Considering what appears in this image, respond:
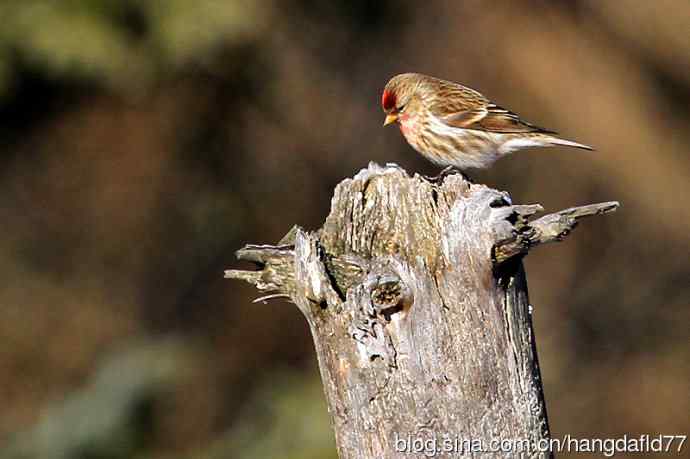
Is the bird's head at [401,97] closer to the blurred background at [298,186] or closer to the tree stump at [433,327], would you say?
the tree stump at [433,327]

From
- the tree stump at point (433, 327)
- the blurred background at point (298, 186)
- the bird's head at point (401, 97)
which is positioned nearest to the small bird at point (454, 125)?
the bird's head at point (401, 97)

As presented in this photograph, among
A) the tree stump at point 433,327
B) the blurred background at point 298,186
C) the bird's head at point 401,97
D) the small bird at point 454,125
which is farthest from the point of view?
the blurred background at point 298,186

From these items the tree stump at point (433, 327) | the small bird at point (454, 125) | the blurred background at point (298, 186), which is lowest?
the tree stump at point (433, 327)

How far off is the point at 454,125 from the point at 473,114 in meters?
0.13

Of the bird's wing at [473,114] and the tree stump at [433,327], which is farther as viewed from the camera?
the bird's wing at [473,114]

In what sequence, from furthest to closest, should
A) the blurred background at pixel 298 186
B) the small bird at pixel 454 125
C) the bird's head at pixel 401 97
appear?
the blurred background at pixel 298 186
the bird's head at pixel 401 97
the small bird at pixel 454 125

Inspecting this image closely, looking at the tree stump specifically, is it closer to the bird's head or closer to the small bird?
the small bird

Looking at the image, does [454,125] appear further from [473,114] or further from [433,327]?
[433,327]

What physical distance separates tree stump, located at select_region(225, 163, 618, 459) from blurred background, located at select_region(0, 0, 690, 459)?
710 cm

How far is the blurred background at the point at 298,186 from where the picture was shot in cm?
1085

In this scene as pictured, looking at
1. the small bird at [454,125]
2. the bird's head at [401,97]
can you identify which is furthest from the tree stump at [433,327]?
the bird's head at [401,97]

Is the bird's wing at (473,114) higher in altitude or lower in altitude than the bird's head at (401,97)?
lower

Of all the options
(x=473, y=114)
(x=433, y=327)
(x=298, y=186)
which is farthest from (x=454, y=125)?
(x=298, y=186)

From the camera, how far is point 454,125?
606cm
